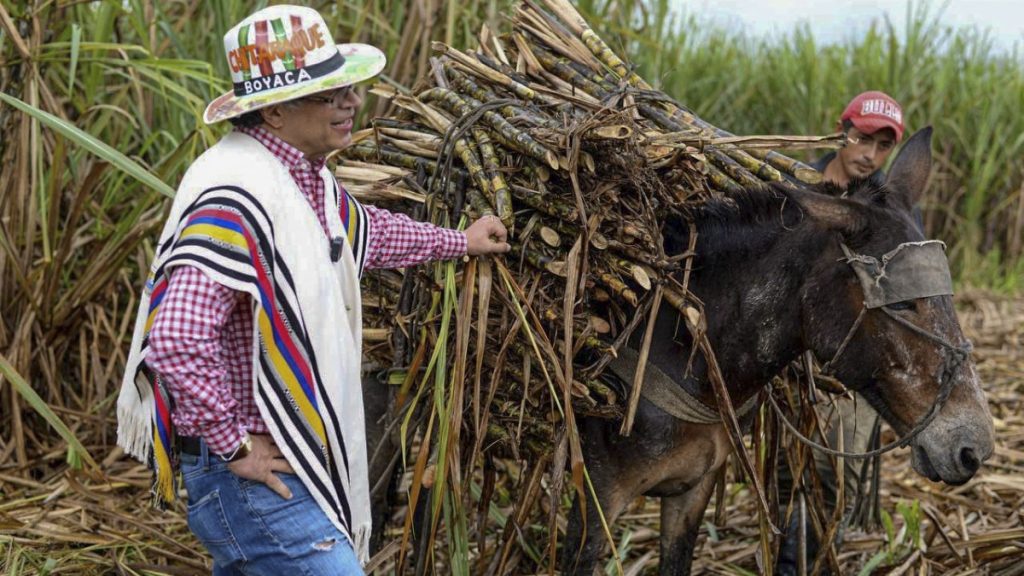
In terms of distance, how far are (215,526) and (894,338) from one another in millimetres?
2003

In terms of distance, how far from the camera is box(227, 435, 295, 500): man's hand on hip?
2.46m

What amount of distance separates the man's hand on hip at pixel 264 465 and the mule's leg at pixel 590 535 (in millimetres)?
1275

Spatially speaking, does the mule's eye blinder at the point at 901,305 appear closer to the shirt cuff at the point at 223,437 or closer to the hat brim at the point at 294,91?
the hat brim at the point at 294,91

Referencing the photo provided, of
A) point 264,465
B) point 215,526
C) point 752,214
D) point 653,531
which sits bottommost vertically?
point 653,531

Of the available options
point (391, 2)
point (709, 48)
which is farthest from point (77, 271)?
point (709, 48)

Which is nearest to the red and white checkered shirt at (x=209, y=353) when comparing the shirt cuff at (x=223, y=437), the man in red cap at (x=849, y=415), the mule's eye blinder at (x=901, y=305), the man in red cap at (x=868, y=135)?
the shirt cuff at (x=223, y=437)

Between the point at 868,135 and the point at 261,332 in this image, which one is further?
the point at 868,135

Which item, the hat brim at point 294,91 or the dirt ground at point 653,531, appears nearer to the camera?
the hat brim at point 294,91

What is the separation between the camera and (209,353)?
2.33 metres

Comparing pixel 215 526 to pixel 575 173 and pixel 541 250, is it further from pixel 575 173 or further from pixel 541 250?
pixel 575 173

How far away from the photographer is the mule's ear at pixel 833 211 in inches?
125

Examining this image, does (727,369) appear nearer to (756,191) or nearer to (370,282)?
(756,191)

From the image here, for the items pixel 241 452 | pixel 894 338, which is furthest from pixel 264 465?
pixel 894 338

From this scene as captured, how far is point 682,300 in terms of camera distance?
10.9ft
